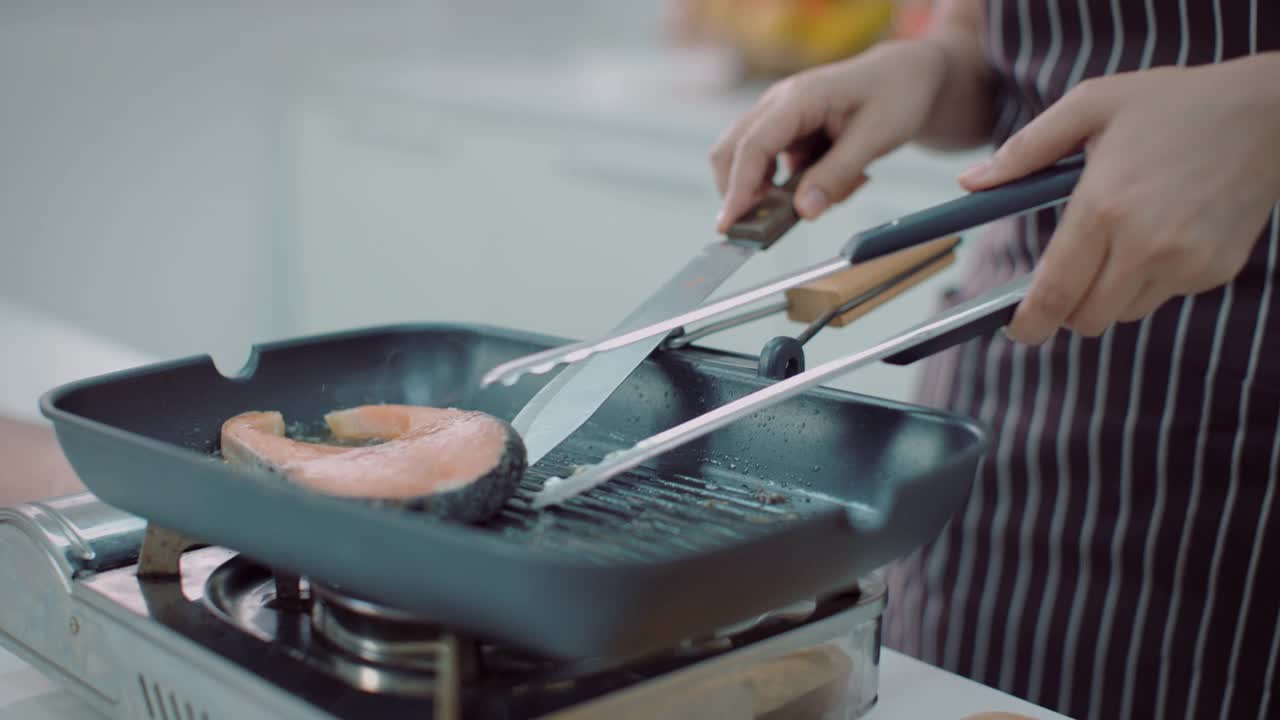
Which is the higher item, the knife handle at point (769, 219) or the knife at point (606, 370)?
the knife handle at point (769, 219)

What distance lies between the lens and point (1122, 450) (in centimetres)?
100

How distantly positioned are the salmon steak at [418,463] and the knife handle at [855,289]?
0.23m

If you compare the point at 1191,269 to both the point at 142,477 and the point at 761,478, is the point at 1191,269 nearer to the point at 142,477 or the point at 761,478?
the point at 761,478

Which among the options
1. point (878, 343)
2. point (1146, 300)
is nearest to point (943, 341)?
point (878, 343)

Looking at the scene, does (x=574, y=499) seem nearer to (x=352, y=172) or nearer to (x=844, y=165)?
(x=844, y=165)

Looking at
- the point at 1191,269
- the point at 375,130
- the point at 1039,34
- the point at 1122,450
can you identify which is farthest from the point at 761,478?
the point at 375,130

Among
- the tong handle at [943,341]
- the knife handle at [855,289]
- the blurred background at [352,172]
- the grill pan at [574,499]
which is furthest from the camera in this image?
the blurred background at [352,172]

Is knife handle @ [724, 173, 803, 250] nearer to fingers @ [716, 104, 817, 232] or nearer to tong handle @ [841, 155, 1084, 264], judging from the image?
fingers @ [716, 104, 817, 232]

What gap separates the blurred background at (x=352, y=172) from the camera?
2.29 metres

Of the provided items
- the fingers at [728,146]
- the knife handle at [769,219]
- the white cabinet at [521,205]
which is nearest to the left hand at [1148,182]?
the knife handle at [769,219]

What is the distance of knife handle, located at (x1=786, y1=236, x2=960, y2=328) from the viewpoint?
→ 771mm

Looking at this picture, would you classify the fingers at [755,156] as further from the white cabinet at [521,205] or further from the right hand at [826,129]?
the white cabinet at [521,205]

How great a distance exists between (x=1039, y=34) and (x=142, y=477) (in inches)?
32.0

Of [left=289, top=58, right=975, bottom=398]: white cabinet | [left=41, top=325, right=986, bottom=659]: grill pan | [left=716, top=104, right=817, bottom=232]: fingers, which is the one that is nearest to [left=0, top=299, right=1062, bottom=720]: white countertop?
[left=41, top=325, right=986, bottom=659]: grill pan
